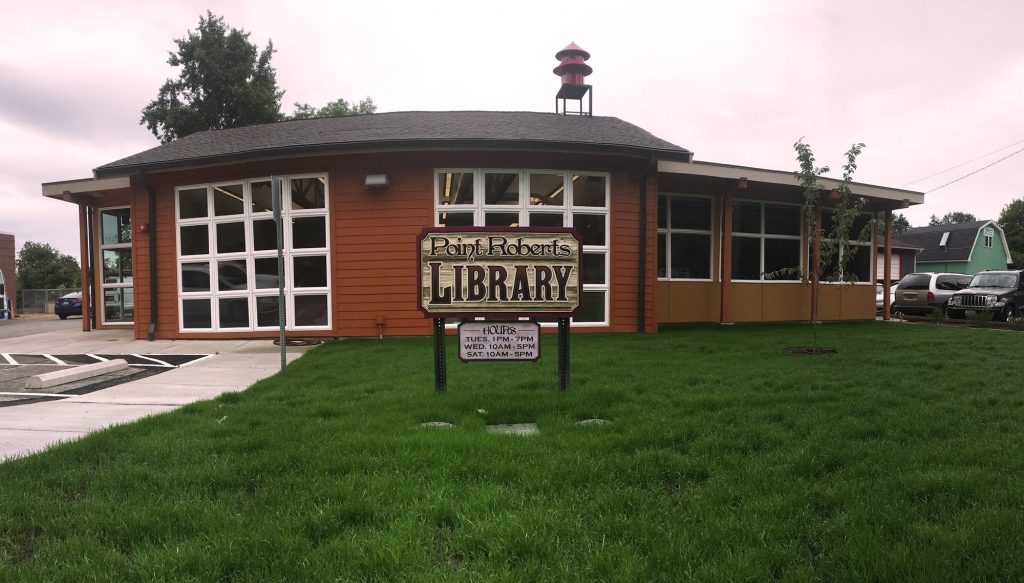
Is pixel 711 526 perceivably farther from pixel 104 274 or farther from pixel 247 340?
pixel 104 274

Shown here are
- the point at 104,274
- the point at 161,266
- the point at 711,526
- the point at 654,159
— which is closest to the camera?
the point at 711,526

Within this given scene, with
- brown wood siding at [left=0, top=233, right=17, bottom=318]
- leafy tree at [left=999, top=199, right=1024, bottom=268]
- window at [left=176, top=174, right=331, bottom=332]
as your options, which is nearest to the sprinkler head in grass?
window at [left=176, top=174, right=331, bottom=332]

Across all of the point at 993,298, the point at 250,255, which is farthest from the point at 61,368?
the point at 993,298

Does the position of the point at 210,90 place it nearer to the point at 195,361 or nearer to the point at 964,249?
the point at 195,361

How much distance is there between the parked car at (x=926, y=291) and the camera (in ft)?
55.5

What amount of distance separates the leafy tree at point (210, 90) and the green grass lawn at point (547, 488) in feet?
90.4

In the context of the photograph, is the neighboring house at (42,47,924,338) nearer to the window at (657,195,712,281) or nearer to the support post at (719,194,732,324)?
the support post at (719,194,732,324)

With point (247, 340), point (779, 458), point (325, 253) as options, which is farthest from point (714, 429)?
point (247, 340)

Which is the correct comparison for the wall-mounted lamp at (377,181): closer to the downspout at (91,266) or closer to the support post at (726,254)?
the support post at (726,254)

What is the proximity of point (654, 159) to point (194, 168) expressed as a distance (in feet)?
31.8

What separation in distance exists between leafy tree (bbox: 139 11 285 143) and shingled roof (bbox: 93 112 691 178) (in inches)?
641

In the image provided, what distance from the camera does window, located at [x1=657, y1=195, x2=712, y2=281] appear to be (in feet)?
43.1

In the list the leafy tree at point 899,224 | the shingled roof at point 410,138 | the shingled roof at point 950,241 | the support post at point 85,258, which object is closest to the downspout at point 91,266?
the support post at point 85,258

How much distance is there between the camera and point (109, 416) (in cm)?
518
